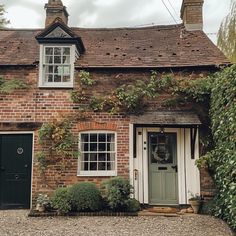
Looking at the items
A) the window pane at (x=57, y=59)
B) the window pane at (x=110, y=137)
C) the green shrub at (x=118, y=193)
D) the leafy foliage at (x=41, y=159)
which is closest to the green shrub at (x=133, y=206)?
the green shrub at (x=118, y=193)

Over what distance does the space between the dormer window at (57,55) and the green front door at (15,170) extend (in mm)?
2176

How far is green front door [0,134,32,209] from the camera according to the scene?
11039 millimetres

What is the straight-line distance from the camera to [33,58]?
12172 mm

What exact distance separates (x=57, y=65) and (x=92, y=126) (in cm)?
254

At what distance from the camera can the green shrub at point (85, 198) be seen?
32.2 ft

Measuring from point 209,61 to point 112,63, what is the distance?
3.43 m

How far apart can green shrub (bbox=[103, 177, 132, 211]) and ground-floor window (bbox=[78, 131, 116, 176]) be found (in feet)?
3.70

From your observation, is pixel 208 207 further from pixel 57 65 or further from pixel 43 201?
pixel 57 65

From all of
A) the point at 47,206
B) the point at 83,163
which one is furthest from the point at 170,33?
the point at 47,206

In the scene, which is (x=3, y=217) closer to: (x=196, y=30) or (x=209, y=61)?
(x=209, y=61)

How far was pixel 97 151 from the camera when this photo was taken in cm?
1129

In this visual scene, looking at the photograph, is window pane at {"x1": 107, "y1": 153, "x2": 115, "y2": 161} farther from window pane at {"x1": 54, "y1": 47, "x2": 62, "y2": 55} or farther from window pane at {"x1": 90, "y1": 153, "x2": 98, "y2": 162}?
window pane at {"x1": 54, "y1": 47, "x2": 62, "y2": 55}

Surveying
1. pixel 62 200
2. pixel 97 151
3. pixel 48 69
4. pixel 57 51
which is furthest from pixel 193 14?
pixel 62 200

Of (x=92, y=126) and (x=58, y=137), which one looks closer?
(x=58, y=137)
